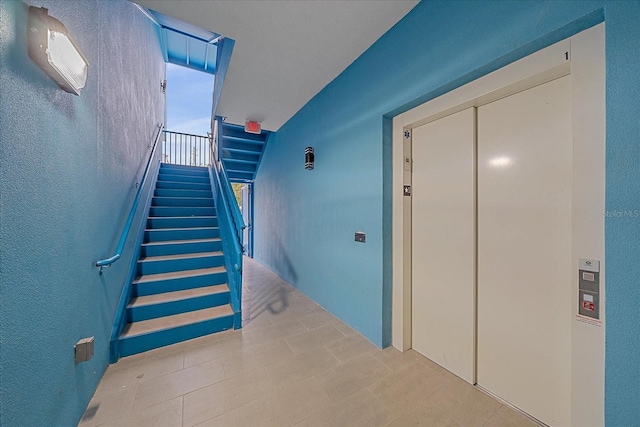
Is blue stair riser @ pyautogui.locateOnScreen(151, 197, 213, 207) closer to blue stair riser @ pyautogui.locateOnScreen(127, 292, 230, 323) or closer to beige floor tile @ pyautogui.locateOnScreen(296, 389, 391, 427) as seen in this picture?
blue stair riser @ pyautogui.locateOnScreen(127, 292, 230, 323)

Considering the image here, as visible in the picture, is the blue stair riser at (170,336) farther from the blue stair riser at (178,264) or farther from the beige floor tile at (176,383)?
the blue stair riser at (178,264)

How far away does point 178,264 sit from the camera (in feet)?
9.48

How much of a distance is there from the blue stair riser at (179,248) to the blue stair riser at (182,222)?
58 cm

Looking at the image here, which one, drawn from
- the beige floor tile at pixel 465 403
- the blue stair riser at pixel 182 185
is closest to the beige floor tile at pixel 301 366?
the beige floor tile at pixel 465 403

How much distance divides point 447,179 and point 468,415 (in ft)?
5.55

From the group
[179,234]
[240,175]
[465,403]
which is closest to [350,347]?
[465,403]

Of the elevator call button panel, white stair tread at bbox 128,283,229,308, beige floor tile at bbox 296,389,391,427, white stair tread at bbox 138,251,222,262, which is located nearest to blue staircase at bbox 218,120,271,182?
white stair tread at bbox 138,251,222,262

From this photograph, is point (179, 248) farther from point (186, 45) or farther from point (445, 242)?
point (186, 45)

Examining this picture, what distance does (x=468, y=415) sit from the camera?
1480 mm

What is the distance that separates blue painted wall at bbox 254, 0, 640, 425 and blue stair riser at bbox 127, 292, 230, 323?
1.38 m

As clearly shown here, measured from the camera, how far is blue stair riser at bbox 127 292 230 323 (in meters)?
2.31

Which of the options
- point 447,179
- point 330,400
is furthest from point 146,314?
point 447,179

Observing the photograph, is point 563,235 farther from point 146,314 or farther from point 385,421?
point 146,314

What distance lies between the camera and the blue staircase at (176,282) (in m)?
2.25
